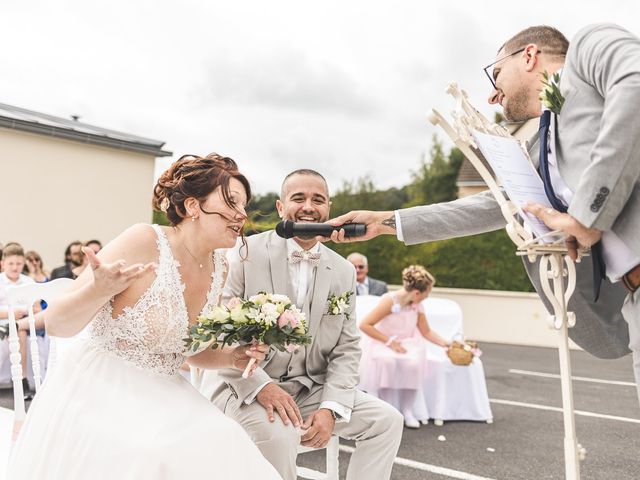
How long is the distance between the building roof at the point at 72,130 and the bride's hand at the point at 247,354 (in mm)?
13390

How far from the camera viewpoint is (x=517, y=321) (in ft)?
50.3

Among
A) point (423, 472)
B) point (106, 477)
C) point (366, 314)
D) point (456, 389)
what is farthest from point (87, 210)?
point (106, 477)

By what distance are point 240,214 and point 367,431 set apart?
4.62 feet

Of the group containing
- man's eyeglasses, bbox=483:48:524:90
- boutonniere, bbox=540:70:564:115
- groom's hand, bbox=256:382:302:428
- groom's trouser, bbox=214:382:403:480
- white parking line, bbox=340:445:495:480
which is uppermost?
man's eyeglasses, bbox=483:48:524:90

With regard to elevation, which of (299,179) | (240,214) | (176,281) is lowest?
(176,281)

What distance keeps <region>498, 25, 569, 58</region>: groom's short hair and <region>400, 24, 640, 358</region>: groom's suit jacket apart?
287 millimetres

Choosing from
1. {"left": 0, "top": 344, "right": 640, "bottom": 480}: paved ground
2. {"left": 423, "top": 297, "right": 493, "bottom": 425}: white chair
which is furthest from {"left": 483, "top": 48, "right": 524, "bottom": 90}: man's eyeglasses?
{"left": 423, "top": 297, "right": 493, "bottom": 425}: white chair

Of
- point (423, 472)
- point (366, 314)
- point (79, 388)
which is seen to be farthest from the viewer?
point (366, 314)

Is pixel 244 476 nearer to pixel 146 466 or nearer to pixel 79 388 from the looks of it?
pixel 146 466

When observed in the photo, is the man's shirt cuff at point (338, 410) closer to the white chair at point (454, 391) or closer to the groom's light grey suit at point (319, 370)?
the groom's light grey suit at point (319, 370)

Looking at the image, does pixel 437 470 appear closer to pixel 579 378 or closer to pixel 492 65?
pixel 492 65

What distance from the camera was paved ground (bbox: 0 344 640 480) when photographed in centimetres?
441

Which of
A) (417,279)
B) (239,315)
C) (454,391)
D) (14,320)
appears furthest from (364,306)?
(239,315)

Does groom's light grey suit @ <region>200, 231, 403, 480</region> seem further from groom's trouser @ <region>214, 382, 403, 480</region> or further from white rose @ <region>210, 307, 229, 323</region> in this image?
white rose @ <region>210, 307, 229, 323</region>
